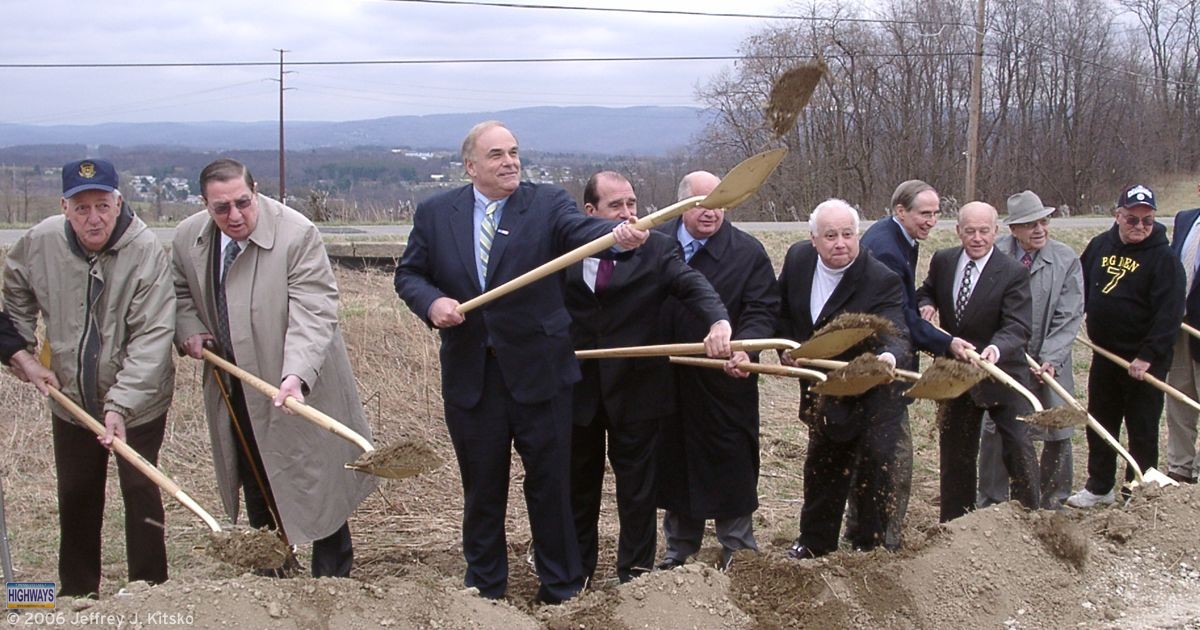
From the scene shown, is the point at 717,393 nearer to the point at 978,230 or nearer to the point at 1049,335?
the point at 978,230

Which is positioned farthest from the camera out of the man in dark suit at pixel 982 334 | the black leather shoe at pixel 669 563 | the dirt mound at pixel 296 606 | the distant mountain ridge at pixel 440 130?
the distant mountain ridge at pixel 440 130

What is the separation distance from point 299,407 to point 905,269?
299cm

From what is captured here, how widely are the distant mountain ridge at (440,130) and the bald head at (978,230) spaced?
89.0 meters

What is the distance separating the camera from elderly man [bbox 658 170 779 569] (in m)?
5.02

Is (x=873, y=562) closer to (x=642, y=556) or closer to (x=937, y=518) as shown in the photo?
(x=642, y=556)

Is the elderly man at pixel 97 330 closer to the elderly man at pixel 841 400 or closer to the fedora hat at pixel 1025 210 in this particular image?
the elderly man at pixel 841 400

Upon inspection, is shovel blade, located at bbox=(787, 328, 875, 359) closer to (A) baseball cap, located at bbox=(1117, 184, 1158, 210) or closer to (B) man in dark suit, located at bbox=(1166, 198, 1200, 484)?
(A) baseball cap, located at bbox=(1117, 184, 1158, 210)

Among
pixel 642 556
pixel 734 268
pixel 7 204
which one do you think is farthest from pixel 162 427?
pixel 7 204

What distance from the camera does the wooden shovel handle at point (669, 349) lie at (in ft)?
14.8

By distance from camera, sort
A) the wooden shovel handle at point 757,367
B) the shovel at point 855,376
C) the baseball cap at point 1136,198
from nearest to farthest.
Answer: the shovel at point 855,376 < the wooden shovel handle at point 757,367 < the baseball cap at point 1136,198

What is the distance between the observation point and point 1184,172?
127ft

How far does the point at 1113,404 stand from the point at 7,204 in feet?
77.6

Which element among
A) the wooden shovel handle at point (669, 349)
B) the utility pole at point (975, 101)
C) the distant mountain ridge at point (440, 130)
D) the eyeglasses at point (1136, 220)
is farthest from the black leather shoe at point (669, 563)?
the distant mountain ridge at point (440, 130)

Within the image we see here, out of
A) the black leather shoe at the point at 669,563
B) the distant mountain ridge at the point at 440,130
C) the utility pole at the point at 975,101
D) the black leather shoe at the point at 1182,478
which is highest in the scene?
the distant mountain ridge at the point at 440,130
